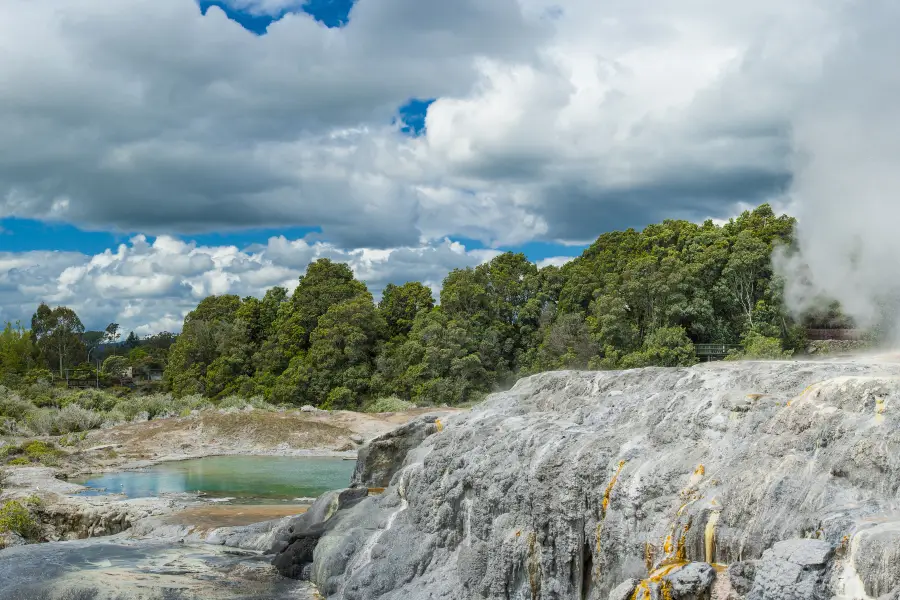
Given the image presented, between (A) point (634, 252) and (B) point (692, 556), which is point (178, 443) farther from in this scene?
(B) point (692, 556)

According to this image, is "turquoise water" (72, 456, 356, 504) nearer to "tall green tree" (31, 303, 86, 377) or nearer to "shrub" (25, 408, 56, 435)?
"shrub" (25, 408, 56, 435)

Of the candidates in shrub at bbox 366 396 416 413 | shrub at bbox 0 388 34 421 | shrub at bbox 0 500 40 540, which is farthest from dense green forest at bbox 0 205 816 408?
shrub at bbox 0 500 40 540

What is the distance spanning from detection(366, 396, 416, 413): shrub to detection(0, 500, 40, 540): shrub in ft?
80.0

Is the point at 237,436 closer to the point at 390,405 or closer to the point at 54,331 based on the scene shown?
the point at 390,405

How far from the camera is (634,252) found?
45.7 m

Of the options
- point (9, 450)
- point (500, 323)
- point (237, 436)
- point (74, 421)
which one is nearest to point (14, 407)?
point (74, 421)

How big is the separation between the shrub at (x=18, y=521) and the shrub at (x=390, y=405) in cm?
2438

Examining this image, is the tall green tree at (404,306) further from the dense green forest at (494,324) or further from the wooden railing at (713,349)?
the wooden railing at (713,349)

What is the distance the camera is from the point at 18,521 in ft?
56.4

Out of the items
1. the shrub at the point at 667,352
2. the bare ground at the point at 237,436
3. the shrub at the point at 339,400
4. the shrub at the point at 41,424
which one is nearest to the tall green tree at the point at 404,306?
the shrub at the point at 339,400

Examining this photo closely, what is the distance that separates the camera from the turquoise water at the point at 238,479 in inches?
928

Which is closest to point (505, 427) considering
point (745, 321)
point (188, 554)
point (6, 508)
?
point (188, 554)

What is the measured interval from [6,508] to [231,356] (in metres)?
35.0

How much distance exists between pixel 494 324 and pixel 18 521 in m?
32.0
